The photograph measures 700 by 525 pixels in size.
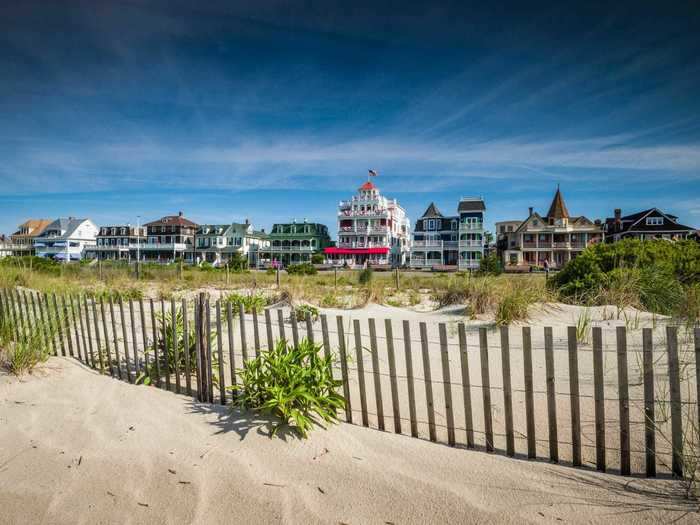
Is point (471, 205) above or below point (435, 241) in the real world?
above

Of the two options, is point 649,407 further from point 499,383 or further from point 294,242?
point 294,242

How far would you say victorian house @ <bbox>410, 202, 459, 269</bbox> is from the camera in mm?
63094

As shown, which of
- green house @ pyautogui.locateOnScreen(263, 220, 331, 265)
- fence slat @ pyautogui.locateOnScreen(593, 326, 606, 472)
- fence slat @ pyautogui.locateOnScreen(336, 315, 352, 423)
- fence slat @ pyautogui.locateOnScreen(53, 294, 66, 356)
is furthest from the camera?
green house @ pyautogui.locateOnScreen(263, 220, 331, 265)

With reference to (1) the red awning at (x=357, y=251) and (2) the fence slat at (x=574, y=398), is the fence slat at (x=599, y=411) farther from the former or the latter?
(1) the red awning at (x=357, y=251)

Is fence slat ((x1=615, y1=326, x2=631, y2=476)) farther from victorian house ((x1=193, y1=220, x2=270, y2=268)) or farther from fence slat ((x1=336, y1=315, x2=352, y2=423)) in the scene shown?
victorian house ((x1=193, y1=220, x2=270, y2=268))

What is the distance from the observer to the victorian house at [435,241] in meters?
63.1

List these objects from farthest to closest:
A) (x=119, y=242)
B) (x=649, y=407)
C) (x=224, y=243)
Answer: (x=119, y=242), (x=224, y=243), (x=649, y=407)

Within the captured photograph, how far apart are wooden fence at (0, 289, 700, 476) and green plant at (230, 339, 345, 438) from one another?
0.81 feet

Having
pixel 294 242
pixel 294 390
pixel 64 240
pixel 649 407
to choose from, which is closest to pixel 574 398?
pixel 649 407

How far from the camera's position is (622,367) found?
11.4ft

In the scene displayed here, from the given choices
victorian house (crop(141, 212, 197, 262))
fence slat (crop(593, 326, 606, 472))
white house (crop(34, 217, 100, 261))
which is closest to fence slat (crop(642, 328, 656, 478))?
fence slat (crop(593, 326, 606, 472))

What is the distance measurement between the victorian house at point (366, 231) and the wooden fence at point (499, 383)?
5564 centimetres

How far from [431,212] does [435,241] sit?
16.7ft

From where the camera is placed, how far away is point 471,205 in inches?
2441
